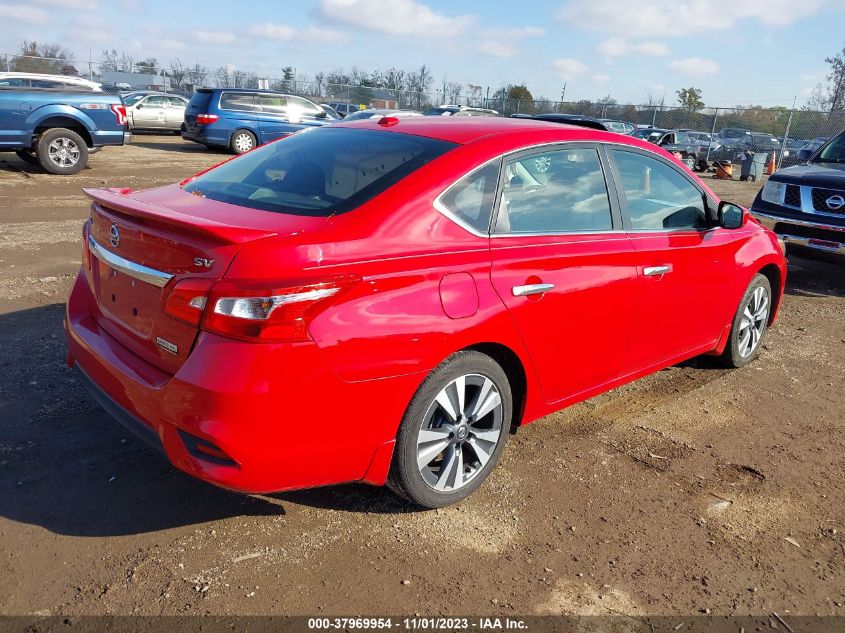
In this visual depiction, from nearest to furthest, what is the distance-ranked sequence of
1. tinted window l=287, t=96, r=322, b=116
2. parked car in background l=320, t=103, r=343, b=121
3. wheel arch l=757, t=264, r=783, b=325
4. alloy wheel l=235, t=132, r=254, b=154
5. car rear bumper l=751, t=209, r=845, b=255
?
wheel arch l=757, t=264, r=783, b=325
car rear bumper l=751, t=209, r=845, b=255
alloy wheel l=235, t=132, r=254, b=154
tinted window l=287, t=96, r=322, b=116
parked car in background l=320, t=103, r=343, b=121

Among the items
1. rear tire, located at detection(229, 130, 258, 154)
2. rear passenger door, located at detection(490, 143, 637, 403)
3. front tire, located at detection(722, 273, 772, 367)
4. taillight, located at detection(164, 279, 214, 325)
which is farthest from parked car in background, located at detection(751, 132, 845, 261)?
rear tire, located at detection(229, 130, 258, 154)

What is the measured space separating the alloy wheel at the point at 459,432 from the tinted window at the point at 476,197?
70 centimetres

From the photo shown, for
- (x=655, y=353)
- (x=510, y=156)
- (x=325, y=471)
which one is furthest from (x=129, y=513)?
(x=655, y=353)

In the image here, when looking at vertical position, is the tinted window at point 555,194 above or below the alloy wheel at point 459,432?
above

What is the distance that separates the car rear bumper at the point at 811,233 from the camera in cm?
755

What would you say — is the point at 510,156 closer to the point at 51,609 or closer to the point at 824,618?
the point at 824,618

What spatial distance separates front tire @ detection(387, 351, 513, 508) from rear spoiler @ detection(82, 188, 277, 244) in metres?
0.93

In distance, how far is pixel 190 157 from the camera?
18.6 m

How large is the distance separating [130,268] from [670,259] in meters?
2.84

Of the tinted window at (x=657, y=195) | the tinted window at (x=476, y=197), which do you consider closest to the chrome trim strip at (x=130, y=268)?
the tinted window at (x=476, y=197)

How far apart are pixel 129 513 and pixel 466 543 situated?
1.47 meters

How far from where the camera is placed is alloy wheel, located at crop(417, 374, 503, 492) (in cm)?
298

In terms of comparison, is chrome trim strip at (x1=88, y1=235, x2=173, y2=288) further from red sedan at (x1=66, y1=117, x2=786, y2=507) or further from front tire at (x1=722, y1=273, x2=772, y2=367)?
front tire at (x1=722, y1=273, x2=772, y2=367)

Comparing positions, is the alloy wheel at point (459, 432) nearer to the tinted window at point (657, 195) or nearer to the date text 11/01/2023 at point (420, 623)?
the date text 11/01/2023 at point (420, 623)
